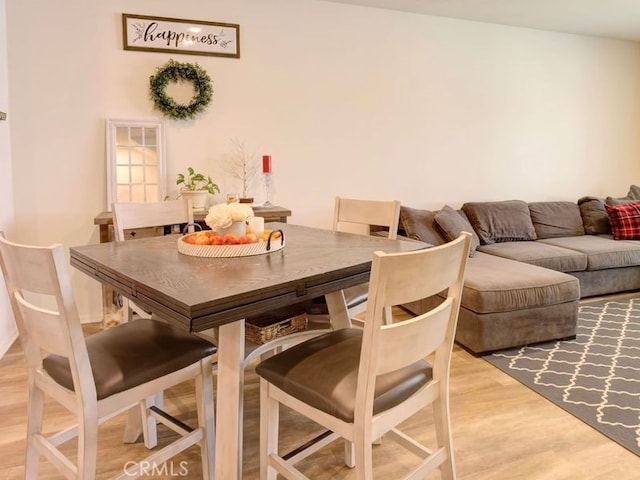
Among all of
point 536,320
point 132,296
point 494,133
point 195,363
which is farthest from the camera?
point 494,133

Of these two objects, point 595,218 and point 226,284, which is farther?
point 595,218

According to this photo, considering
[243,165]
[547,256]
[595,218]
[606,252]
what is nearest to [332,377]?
[243,165]

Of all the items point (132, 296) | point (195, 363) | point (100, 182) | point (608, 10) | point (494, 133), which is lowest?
point (195, 363)

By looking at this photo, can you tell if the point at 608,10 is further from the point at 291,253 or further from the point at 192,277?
the point at 192,277

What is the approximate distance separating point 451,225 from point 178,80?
7.63 feet

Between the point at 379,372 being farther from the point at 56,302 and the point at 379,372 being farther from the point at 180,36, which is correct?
the point at 180,36

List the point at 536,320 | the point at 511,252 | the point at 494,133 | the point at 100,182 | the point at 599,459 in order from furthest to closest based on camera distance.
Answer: the point at 494,133 → the point at 511,252 → the point at 100,182 → the point at 536,320 → the point at 599,459

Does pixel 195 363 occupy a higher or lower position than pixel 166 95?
lower

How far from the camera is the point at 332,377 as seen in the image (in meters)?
1.32

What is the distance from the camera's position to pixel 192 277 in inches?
52.4

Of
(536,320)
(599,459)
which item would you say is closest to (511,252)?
(536,320)

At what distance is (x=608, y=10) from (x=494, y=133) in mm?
1324

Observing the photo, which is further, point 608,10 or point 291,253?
point 608,10

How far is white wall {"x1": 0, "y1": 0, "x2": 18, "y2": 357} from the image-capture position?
9.26ft
